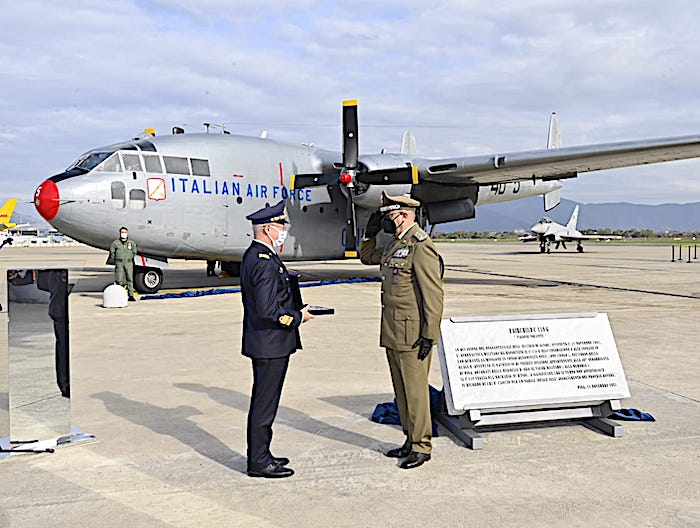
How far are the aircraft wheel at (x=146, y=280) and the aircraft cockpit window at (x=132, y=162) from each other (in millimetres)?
2735

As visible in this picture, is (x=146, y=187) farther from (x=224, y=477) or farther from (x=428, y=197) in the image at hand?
(x=224, y=477)

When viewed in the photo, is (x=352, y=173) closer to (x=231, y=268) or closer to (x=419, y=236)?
(x=231, y=268)

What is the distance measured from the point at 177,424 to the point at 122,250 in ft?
33.0

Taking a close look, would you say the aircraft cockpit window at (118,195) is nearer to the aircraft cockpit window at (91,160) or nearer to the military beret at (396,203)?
the aircraft cockpit window at (91,160)

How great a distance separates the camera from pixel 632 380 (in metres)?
7.39

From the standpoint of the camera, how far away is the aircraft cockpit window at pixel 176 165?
622 inches

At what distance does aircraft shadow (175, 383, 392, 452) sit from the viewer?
17.6 feet

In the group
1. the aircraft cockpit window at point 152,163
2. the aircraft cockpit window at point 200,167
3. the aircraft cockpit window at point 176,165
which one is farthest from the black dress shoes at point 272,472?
the aircraft cockpit window at point 200,167

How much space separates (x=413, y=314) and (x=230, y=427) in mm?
2102

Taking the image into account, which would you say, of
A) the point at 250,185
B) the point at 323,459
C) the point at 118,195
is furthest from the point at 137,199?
the point at 323,459

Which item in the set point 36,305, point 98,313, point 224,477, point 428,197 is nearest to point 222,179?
point 98,313

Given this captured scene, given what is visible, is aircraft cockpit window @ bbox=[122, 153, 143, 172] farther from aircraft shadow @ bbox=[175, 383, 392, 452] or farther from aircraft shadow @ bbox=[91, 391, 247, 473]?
aircraft shadow @ bbox=[91, 391, 247, 473]

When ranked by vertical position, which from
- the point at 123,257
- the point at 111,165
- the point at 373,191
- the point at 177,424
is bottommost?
the point at 177,424

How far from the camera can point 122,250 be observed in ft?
49.1
